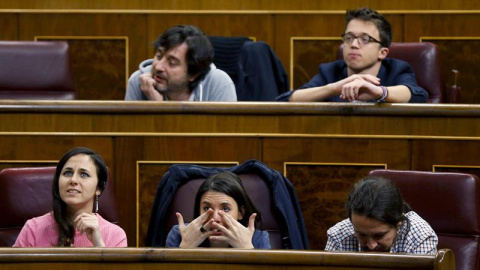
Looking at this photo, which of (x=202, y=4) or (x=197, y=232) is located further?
(x=202, y=4)

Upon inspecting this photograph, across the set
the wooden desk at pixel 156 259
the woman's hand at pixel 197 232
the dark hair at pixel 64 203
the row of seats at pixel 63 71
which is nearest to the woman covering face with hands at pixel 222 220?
the woman's hand at pixel 197 232

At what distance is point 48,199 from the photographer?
1.37 meters

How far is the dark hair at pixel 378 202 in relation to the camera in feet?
3.73

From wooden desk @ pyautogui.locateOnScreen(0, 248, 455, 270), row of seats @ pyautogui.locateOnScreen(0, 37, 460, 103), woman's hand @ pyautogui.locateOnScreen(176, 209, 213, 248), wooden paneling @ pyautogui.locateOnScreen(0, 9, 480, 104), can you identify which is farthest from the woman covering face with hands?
wooden paneling @ pyautogui.locateOnScreen(0, 9, 480, 104)

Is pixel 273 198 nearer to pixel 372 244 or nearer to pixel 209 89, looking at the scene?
pixel 372 244

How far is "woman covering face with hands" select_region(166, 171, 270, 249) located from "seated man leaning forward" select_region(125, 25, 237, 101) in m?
0.44

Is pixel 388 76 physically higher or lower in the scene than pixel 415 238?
higher

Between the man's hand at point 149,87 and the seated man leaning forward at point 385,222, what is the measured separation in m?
0.59

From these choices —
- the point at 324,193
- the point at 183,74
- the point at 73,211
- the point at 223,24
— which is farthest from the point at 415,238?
the point at 223,24

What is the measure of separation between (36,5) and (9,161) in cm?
67

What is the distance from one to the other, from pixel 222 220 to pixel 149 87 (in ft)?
1.62

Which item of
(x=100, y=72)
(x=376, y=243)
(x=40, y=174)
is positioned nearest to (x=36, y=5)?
(x=100, y=72)

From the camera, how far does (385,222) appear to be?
3.75 ft

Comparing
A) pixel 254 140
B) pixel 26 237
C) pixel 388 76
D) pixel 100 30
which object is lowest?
pixel 26 237
